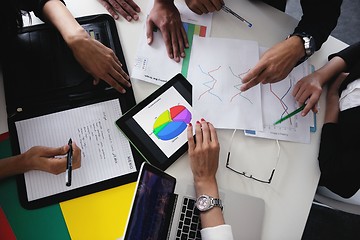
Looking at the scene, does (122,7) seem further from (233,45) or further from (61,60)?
(233,45)

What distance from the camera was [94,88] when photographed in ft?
3.33

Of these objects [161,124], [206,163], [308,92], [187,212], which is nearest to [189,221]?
[187,212]

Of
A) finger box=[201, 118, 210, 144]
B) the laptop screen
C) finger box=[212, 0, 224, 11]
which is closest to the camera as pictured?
the laptop screen

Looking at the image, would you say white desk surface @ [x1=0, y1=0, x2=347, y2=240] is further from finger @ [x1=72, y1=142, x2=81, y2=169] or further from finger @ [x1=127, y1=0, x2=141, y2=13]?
finger @ [x1=72, y1=142, x2=81, y2=169]

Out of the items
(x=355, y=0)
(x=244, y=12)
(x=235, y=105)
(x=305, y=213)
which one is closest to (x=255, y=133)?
(x=235, y=105)

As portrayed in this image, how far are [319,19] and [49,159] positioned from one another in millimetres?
863

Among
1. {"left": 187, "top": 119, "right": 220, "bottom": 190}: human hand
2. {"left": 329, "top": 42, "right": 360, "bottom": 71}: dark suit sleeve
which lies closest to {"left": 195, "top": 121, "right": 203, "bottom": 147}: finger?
{"left": 187, "top": 119, "right": 220, "bottom": 190}: human hand

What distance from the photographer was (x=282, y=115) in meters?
1.02

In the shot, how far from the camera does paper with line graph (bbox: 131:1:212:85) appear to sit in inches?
40.6

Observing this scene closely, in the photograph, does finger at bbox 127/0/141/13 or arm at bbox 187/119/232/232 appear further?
finger at bbox 127/0/141/13

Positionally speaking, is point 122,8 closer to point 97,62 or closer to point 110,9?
point 110,9

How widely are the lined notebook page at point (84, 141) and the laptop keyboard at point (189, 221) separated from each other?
0.56 feet

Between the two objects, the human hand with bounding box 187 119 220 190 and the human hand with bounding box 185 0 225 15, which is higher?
the human hand with bounding box 185 0 225 15

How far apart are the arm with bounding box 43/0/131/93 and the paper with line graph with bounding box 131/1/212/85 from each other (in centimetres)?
5
